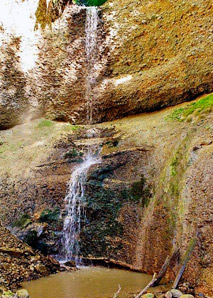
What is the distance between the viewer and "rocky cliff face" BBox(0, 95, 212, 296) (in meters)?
5.24

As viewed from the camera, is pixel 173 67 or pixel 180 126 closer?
pixel 180 126

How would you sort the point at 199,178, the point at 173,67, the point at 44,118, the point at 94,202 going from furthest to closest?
1. the point at 44,118
2. the point at 173,67
3. the point at 94,202
4. the point at 199,178

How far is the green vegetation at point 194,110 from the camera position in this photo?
784cm

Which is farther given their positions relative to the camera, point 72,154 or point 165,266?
point 72,154

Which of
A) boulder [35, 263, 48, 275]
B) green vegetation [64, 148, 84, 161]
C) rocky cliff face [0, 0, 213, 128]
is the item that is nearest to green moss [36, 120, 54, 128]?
rocky cliff face [0, 0, 213, 128]

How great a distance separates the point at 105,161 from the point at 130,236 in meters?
2.19

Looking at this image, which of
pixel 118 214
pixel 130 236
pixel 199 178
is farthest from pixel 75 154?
pixel 199 178

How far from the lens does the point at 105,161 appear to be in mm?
7883

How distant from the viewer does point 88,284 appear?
17.0ft

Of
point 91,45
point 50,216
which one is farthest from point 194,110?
point 91,45

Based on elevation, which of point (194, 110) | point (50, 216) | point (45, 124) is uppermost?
point (45, 124)

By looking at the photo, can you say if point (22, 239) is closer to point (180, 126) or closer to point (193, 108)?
point (180, 126)

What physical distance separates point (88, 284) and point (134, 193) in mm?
2402

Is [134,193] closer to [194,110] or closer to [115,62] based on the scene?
[194,110]
